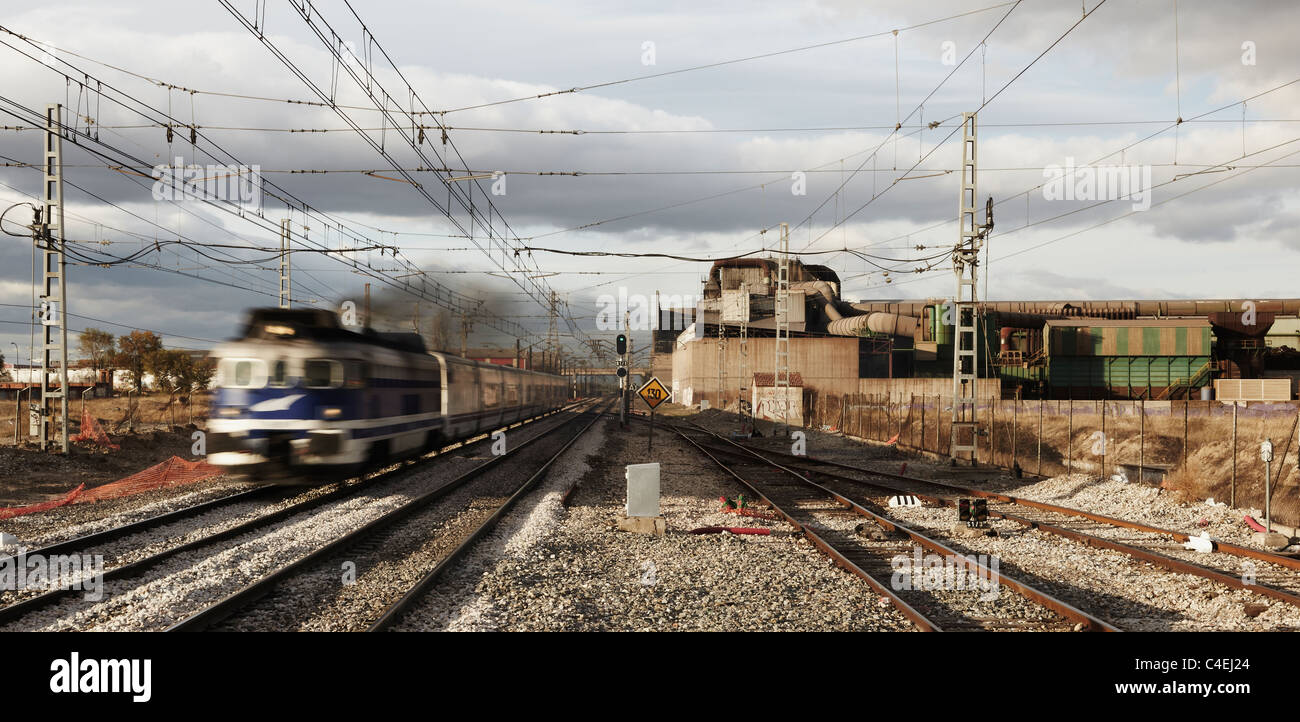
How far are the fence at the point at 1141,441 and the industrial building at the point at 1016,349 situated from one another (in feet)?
21.4

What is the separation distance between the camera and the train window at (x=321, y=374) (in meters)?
17.4

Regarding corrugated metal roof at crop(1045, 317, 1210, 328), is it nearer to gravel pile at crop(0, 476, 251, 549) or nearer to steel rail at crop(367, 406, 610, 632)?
steel rail at crop(367, 406, 610, 632)

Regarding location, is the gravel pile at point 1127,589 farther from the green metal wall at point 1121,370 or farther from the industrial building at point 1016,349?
the green metal wall at point 1121,370

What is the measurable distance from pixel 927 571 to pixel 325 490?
13970 millimetres

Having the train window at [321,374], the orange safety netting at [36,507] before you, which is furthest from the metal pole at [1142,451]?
the orange safety netting at [36,507]

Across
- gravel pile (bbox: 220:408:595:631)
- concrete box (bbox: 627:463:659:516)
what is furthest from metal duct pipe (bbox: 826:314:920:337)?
concrete box (bbox: 627:463:659:516)

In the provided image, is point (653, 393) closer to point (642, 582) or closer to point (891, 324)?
point (642, 582)

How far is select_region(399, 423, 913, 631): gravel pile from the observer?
8727 millimetres

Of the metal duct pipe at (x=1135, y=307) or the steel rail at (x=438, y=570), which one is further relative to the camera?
the metal duct pipe at (x=1135, y=307)

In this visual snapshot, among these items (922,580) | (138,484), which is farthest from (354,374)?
(922,580)

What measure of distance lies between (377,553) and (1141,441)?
21.3 meters

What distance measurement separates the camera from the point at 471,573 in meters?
10.8

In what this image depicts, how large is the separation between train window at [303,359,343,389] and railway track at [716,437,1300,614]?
1349cm
